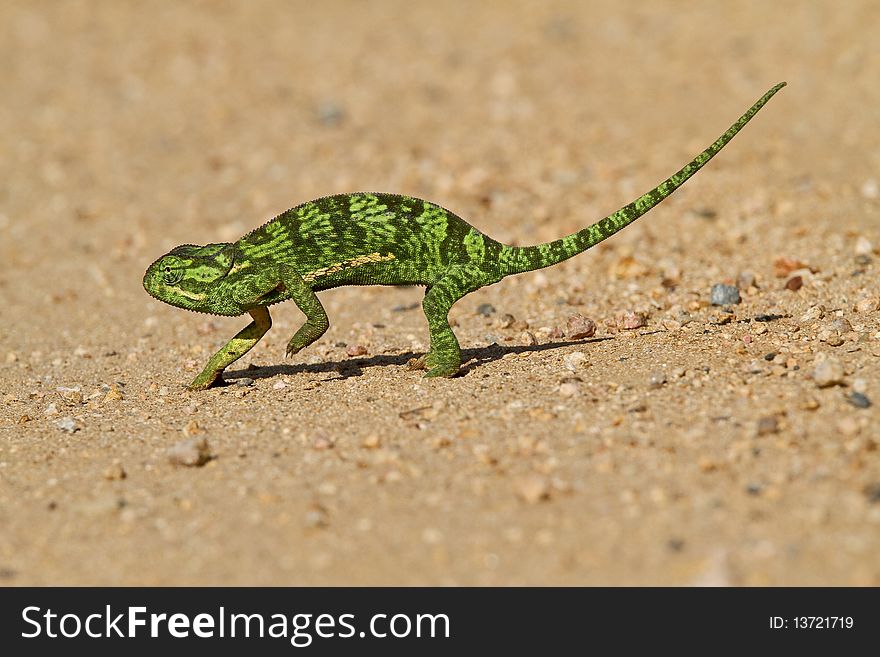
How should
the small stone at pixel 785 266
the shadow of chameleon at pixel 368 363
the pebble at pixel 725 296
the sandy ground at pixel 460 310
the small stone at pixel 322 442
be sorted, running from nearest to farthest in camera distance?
the sandy ground at pixel 460 310
the small stone at pixel 322 442
the shadow of chameleon at pixel 368 363
the pebble at pixel 725 296
the small stone at pixel 785 266

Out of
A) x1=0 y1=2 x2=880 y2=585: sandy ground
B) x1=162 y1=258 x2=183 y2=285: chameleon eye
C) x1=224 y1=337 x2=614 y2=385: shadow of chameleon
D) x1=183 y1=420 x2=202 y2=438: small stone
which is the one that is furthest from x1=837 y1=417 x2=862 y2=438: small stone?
x1=162 y1=258 x2=183 y2=285: chameleon eye

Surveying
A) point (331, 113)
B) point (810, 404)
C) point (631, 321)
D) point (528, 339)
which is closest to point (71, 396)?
point (528, 339)

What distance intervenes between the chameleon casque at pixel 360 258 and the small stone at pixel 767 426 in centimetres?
160

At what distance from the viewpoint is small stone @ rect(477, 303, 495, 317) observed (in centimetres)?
818

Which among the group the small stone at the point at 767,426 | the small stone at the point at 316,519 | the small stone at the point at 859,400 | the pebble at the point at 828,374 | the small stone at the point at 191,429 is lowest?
the small stone at the point at 316,519

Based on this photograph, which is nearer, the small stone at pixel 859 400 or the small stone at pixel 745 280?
the small stone at pixel 859 400

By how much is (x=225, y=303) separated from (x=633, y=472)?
2698 mm

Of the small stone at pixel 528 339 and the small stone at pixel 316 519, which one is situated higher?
the small stone at pixel 528 339

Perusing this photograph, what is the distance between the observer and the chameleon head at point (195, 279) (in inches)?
249

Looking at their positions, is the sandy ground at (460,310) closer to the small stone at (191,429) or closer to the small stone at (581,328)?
the small stone at (191,429)

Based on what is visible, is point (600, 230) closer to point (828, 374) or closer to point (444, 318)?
point (444, 318)

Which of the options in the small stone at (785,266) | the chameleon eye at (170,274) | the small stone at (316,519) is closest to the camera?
the small stone at (316,519)

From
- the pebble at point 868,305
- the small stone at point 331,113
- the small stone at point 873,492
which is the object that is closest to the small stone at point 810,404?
the small stone at point 873,492
